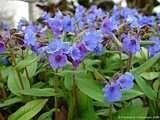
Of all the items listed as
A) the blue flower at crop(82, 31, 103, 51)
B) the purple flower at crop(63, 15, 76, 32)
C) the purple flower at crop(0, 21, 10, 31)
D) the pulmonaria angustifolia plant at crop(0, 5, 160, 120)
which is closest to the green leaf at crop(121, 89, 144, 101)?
the pulmonaria angustifolia plant at crop(0, 5, 160, 120)

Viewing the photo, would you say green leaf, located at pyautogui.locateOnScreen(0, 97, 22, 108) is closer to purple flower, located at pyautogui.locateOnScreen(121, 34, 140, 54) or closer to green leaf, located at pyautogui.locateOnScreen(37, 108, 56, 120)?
green leaf, located at pyautogui.locateOnScreen(37, 108, 56, 120)

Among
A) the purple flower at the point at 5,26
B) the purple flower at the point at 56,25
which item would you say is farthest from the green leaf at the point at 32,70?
the purple flower at the point at 5,26

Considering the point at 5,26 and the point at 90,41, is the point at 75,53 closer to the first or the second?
the point at 90,41

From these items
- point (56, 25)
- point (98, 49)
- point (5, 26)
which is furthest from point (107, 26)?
point (5, 26)

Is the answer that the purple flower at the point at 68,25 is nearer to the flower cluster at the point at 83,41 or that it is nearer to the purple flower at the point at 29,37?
the flower cluster at the point at 83,41

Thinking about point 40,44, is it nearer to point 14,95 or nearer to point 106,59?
point 14,95

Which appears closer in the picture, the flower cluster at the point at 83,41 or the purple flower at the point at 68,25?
the flower cluster at the point at 83,41
